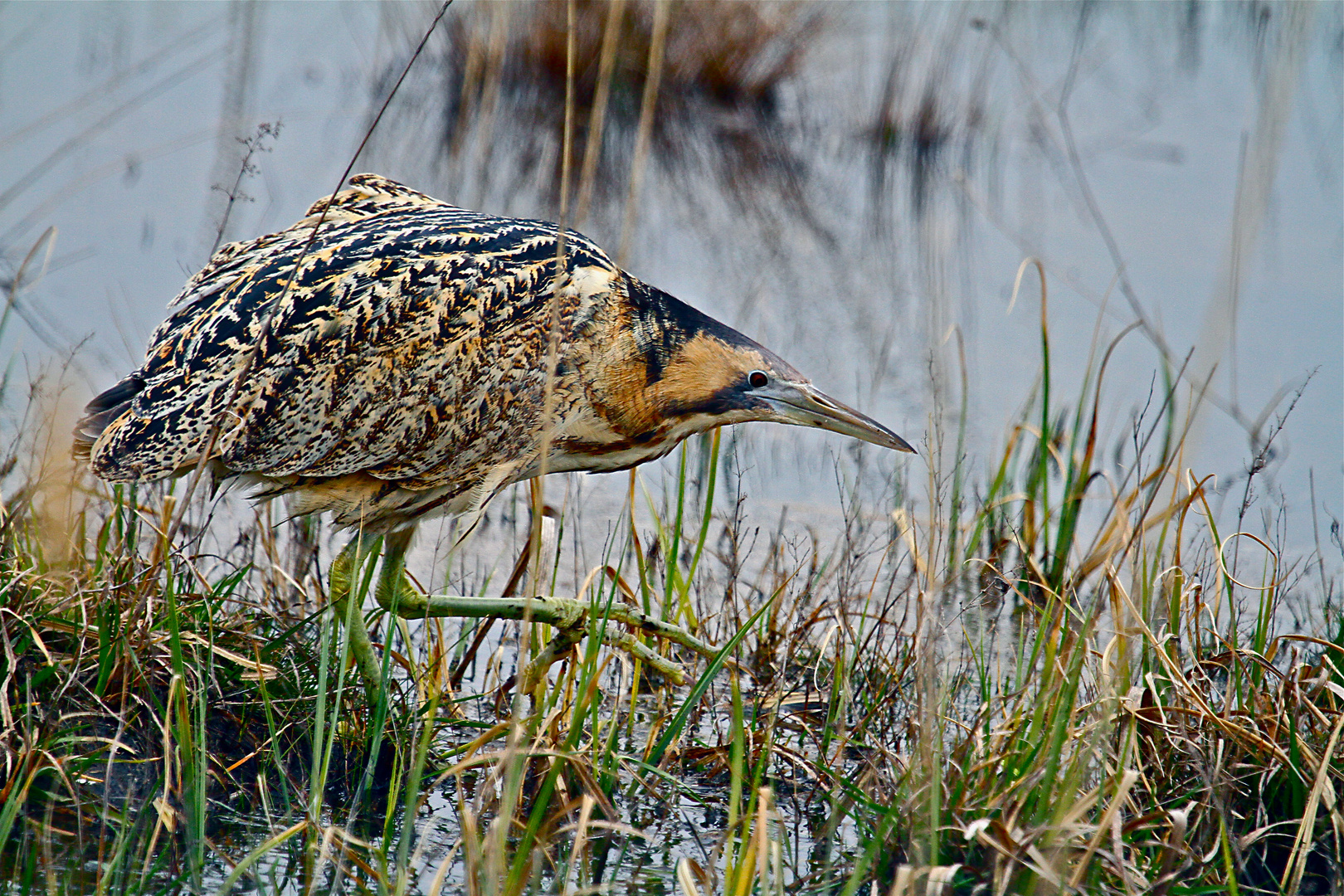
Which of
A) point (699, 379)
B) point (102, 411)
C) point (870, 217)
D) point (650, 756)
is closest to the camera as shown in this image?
point (650, 756)

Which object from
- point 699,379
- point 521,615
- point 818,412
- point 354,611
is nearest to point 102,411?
point 354,611

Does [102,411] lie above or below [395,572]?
above

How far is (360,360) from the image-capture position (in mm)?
2688

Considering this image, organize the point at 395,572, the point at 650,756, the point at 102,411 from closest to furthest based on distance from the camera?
the point at 650,756, the point at 102,411, the point at 395,572

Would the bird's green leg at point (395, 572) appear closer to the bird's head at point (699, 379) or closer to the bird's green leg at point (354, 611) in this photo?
the bird's green leg at point (354, 611)

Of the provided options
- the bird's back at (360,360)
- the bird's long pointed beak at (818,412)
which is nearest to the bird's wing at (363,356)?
the bird's back at (360,360)

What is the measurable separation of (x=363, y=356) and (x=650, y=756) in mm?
961

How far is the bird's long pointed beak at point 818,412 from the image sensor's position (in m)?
2.98

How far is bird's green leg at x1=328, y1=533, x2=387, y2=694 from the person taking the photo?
250 cm

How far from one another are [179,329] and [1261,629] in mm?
2134

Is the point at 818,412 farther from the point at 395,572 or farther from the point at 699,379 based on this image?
the point at 395,572

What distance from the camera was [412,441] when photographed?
9.09 feet

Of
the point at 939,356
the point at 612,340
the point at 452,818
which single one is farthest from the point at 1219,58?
the point at 452,818

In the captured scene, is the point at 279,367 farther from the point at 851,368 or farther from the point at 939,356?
the point at 851,368
